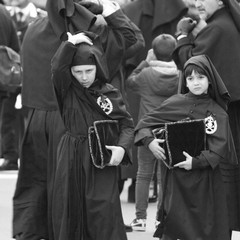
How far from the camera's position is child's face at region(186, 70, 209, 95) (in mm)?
6848

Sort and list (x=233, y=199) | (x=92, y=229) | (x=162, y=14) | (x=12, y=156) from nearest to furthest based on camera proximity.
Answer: (x=92, y=229), (x=233, y=199), (x=162, y=14), (x=12, y=156)

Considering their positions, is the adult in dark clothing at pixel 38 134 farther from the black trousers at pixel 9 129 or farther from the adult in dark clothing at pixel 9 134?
the black trousers at pixel 9 129

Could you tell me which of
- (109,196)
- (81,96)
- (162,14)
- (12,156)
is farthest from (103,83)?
(12,156)

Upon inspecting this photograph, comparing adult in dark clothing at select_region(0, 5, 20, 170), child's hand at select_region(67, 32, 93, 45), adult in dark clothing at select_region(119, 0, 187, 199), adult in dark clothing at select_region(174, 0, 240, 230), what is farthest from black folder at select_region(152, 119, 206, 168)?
adult in dark clothing at select_region(0, 5, 20, 170)

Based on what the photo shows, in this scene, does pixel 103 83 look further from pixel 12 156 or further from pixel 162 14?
pixel 12 156

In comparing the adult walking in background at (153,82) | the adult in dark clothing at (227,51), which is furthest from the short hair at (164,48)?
the adult in dark clothing at (227,51)

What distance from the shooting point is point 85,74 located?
21.9 ft

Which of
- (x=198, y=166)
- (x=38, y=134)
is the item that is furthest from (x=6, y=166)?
(x=198, y=166)

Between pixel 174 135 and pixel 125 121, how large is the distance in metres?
0.34

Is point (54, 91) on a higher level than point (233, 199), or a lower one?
higher

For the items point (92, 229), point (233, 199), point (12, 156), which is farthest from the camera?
point (12, 156)

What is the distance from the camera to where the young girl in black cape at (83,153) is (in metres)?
6.60

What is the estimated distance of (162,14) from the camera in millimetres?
10047

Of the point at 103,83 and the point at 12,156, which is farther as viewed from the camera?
the point at 12,156
